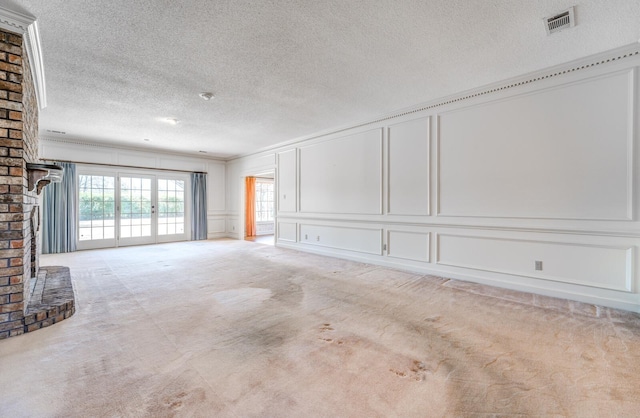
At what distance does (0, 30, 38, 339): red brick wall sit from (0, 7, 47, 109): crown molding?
0.22 feet

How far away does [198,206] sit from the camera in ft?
27.5

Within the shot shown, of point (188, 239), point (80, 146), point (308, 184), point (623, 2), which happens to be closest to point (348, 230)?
point (308, 184)

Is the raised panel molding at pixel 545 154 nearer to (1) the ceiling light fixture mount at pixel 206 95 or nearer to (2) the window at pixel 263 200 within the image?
(1) the ceiling light fixture mount at pixel 206 95

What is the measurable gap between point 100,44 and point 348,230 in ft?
14.3

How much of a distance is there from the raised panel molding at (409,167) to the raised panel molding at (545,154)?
0.23 m

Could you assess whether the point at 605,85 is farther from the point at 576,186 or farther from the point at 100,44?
the point at 100,44

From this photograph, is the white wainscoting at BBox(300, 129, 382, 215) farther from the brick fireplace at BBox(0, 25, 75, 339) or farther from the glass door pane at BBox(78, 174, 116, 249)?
the glass door pane at BBox(78, 174, 116, 249)

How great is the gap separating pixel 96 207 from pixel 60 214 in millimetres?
708

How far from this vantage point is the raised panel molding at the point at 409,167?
432 cm

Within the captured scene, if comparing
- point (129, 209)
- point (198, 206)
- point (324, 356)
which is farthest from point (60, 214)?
point (324, 356)

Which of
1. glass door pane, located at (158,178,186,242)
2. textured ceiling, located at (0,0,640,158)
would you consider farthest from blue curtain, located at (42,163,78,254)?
textured ceiling, located at (0,0,640,158)

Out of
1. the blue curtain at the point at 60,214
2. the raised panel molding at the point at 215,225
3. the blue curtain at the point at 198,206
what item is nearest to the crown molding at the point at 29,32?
the blue curtain at the point at 60,214

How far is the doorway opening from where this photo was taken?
9281 mm

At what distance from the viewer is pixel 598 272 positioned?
2.96 metres
